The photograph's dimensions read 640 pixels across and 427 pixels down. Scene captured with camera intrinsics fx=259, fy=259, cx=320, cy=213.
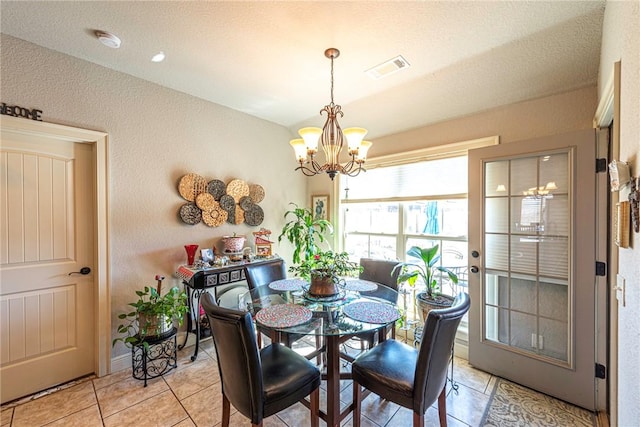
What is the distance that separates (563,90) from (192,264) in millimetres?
3787

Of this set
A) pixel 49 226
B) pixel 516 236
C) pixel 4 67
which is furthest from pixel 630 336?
pixel 4 67

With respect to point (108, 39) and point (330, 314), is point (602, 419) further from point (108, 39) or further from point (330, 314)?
point (108, 39)

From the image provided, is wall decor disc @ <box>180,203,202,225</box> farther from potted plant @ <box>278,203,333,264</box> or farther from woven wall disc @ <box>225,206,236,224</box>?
potted plant @ <box>278,203,333,264</box>

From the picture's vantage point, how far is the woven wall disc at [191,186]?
9.22 feet

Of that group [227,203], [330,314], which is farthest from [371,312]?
[227,203]

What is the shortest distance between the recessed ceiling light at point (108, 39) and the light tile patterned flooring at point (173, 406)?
276 centimetres

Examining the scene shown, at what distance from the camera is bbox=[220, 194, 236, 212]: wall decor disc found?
3.12 meters

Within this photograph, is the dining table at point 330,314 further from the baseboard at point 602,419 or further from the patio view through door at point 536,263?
the baseboard at point 602,419

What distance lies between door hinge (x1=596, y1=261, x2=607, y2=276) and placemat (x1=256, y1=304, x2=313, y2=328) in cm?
210

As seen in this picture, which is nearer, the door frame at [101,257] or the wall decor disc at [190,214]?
the door frame at [101,257]

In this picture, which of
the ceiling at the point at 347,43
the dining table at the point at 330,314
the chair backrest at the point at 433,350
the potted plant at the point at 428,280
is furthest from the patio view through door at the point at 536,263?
the chair backrest at the point at 433,350

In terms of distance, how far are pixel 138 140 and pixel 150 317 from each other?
168cm

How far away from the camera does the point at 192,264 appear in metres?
2.78

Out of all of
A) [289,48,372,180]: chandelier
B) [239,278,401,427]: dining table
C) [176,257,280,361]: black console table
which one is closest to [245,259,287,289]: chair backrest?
[239,278,401,427]: dining table
